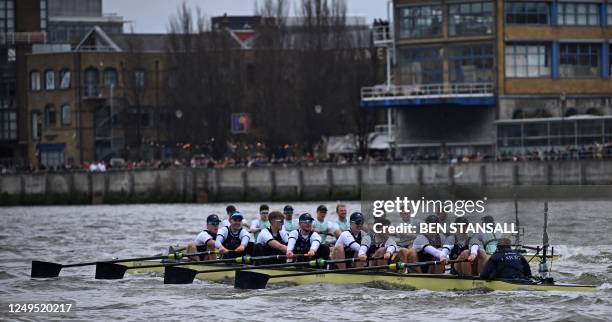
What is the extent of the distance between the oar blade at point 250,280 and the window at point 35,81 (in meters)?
82.7

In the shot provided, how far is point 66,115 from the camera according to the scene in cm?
11444

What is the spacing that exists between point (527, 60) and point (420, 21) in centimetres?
710

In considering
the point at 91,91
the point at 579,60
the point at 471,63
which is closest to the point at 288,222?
the point at 471,63

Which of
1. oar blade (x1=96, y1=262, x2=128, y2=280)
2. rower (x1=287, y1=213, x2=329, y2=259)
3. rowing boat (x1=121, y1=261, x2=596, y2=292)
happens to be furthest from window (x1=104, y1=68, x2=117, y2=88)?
rower (x1=287, y1=213, x2=329, y2=259)

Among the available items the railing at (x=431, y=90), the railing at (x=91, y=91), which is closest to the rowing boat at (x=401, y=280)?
the railing at (x=431, y=90)

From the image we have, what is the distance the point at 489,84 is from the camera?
90.2 m

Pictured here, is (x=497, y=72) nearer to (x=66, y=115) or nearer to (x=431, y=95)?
(x=431, y=95)

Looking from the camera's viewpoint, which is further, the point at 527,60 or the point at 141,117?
the point at 141,117

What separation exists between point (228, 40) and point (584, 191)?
65.8 meters

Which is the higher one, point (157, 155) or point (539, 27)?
point (539, 27)

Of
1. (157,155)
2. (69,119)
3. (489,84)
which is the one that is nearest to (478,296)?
(489,84)

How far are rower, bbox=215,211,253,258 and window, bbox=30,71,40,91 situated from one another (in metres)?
79.4

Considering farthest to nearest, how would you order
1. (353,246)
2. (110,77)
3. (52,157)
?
1. (52,157)
2. (110,77)
3. (353,246)

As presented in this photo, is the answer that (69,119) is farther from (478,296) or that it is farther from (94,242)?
(478,296)
